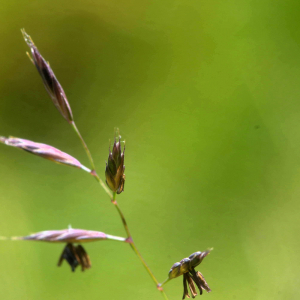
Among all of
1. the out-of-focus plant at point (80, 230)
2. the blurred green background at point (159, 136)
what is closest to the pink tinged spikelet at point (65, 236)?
the out-of-focus plant at point (80, 230)

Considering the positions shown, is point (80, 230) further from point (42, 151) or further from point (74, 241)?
point (42, 151)

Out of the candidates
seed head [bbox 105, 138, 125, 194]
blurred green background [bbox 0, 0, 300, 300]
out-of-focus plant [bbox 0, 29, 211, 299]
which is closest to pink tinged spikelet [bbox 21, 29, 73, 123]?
out-of-focus plant [bbox 0, 29, 211, 299]

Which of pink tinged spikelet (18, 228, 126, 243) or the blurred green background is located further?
the blurred green background

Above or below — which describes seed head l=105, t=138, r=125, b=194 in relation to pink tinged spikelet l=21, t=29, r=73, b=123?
below

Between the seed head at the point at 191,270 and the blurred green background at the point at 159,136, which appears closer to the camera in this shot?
the seed head at the point at 191,270

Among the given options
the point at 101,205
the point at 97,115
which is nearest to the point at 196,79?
the point at 97,115

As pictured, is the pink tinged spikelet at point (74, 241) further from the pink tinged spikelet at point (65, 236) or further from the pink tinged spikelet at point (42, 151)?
the pink tinged spikelet at point (42, 151)

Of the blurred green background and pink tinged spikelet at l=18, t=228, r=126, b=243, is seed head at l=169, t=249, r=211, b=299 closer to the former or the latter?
pink tinged spikelet at l=18, t=228, r=126, b=243

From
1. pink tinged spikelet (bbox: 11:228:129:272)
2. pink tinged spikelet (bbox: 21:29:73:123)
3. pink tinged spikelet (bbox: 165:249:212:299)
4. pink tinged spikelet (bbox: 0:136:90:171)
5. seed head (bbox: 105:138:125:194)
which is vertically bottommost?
pink tinged spikelet (bbox: 165:249:212:299)
